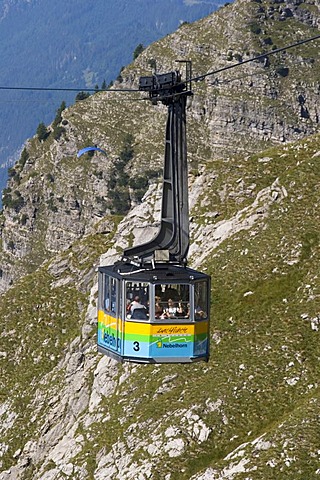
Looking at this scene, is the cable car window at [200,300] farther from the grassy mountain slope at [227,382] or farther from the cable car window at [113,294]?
the grassy mountain slope at [227,382]

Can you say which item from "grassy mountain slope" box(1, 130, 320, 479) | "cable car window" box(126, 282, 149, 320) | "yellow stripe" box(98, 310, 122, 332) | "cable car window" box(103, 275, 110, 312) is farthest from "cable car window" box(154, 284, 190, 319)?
"grassy mountain slope" box(1, 130, 320, 479)

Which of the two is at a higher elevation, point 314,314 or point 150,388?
point 314,314

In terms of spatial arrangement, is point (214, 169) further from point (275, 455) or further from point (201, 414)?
point (275, 455)

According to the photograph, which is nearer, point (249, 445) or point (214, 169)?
point (249, 445)

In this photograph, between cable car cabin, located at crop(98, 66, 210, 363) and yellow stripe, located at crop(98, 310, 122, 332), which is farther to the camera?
yellow stripe, located at crop(98, 310, 122, 332)

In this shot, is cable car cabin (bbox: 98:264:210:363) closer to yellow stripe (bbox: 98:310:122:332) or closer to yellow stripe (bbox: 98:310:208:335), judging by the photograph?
yellow stripe (bbox: 98:310:208:335)

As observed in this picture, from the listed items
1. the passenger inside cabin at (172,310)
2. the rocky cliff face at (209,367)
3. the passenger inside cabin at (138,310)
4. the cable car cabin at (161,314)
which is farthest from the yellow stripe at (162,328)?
the rocky cliff face at (209,367)

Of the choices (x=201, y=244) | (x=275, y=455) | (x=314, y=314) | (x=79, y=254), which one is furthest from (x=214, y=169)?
(x=275, y=455)
